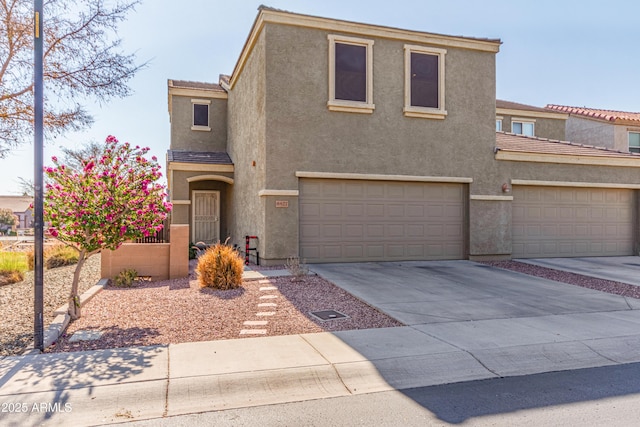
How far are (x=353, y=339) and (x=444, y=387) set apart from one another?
159 centimetres

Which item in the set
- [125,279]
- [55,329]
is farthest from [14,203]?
[55,329]

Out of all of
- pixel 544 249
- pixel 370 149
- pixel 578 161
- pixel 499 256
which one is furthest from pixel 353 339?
pixel 578 161

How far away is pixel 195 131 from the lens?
1962 centimetres

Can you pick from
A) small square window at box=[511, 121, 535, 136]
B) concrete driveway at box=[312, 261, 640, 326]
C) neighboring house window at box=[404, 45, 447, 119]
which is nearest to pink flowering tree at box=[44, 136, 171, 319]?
concrete driveway at box=[312, 261, 640, 326]

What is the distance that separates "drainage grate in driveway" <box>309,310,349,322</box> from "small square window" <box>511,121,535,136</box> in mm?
18906

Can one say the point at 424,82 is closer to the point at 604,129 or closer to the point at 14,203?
the point at 604,129

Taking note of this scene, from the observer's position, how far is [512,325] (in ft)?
22.6

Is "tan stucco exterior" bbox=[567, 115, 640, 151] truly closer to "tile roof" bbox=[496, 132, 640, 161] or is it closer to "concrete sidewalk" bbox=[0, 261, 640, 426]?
"tile roof" bbox=[496, 132, 640, 161]

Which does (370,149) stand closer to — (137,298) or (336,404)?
(137,298)

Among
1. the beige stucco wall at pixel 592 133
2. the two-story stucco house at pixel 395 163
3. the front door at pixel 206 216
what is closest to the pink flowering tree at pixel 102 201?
the two-story stucco house at pixel 395 163

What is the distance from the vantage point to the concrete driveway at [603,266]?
461 inches

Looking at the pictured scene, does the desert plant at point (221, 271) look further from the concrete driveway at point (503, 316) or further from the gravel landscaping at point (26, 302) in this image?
the gravel landscaping at point (26, 302)

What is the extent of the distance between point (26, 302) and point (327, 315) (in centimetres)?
603

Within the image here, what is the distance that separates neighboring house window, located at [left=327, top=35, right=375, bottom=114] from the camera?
12845mm
